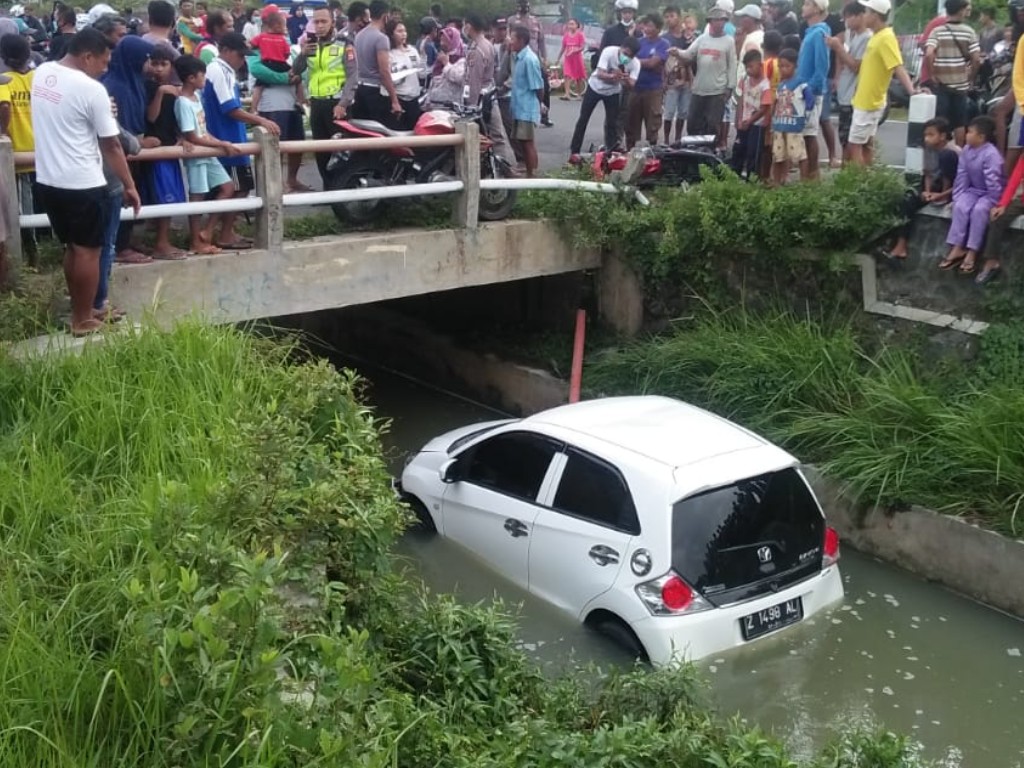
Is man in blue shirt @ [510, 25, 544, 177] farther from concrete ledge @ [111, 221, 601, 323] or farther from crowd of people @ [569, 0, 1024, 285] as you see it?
concrete ledge @ [111, 221, 601, 323]

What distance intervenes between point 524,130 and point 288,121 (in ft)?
8.87

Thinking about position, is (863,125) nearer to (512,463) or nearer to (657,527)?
(512,463)

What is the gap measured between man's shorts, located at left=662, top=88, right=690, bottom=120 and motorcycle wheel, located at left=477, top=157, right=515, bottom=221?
11.5 ft

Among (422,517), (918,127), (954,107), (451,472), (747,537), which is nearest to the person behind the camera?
(747,537)

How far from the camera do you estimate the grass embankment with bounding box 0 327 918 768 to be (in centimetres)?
351

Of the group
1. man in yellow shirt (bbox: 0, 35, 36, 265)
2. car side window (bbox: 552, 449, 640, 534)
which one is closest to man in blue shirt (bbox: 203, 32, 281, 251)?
man in yellow shirt (bbox: 0, 35, 36, 265)

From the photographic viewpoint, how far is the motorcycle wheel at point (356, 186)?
10843 millimetres

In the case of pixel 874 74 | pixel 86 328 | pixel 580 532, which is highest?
pixel 874 74

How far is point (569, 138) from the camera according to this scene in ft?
59.2

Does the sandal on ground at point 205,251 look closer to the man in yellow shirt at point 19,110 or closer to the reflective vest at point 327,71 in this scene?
the man in yellow shirt at point 19,110

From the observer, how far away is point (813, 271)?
11188 millimetres

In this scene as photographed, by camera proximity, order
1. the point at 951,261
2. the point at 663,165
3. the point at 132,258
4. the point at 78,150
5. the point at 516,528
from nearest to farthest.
Answer: the point at 78,150, the point at 516,528, the point at 132,258, the point at 951,261, the point at 663,165

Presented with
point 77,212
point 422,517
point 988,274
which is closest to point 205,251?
point 77,212

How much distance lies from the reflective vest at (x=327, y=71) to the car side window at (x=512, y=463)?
508cm
